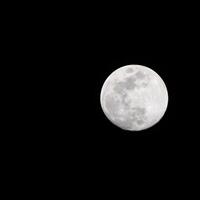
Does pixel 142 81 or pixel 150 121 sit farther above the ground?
pixel 142 81

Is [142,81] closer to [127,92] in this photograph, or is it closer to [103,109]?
[127,92]

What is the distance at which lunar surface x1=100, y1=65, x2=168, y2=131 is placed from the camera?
6.98 metres

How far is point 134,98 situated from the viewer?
6.95 m

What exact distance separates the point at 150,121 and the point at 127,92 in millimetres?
641

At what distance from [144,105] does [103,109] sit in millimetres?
810

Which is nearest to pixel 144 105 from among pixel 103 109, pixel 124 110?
pixel 124 110

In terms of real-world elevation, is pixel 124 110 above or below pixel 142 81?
below

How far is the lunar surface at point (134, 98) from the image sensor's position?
698cm

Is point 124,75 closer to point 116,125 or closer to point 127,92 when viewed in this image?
point 127,92

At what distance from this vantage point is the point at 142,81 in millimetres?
7055

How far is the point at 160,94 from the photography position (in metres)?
7.14

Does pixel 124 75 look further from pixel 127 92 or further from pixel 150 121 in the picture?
pixel 150 121

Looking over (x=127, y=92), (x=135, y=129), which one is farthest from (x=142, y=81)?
(x=135, y=129)

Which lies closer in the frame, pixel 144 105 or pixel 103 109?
pixel 144 105
